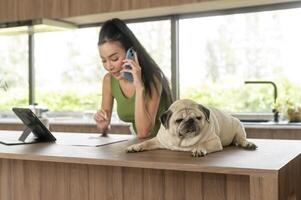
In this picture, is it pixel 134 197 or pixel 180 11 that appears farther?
pixel 180 11

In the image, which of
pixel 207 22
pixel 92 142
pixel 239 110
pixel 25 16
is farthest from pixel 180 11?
pixel 92 142

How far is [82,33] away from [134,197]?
9.31ft

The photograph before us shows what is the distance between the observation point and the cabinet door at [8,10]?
3967mm

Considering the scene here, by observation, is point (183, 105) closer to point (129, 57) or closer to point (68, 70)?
point (129, 57)

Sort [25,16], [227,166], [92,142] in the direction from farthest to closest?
[25,16]
[92,142]
[227,166]

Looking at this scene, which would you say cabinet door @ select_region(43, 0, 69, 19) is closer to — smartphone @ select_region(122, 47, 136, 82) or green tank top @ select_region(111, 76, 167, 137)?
green tank top @ select_region(111, 76, 167, 137)

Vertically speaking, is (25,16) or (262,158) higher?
(25,16)

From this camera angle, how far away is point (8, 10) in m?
4.02

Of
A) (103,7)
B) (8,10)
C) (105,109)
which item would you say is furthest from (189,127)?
(8,10)

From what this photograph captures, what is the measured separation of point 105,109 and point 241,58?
170 centimetres

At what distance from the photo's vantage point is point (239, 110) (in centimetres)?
351

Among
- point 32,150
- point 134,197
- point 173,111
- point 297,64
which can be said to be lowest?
point 134,197

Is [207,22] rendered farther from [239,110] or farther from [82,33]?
[82,33]

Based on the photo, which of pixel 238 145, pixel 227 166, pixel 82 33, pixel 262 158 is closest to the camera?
pixel 227 166
